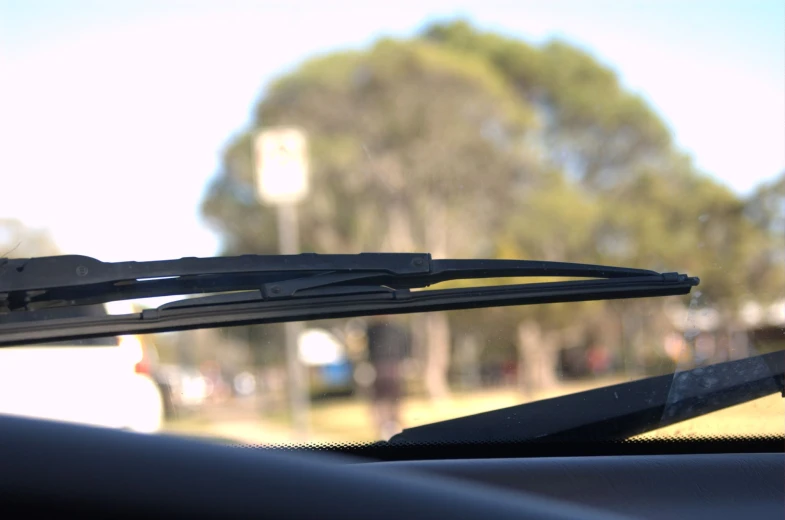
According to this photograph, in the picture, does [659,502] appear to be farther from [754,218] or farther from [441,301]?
[754,218]

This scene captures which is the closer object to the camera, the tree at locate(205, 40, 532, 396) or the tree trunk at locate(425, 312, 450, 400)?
the tree trunk at locate(425, 312, 450, 400)

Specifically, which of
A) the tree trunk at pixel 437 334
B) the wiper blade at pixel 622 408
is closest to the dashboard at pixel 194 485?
the wiper blade at pixel 622 408

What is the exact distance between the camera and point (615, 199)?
4.61 metres

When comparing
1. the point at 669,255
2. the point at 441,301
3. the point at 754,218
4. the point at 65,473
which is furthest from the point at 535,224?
the point at 65,473

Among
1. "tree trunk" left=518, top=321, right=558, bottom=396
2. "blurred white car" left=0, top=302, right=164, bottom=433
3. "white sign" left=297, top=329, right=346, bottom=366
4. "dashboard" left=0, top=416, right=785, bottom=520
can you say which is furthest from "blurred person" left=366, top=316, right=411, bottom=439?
"dashboard" left=0, top=416, right=785, bottom=520

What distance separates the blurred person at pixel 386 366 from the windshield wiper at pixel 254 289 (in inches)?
12.3

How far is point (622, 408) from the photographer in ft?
8.30

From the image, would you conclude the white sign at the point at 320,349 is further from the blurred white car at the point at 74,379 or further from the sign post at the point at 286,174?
the blurred white car at the point at 74,379

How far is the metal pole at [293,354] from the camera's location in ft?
11.5

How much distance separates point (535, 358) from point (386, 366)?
62 centimetres

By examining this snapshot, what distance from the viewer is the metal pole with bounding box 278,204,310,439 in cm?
351

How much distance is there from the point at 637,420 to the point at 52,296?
154 centimetres

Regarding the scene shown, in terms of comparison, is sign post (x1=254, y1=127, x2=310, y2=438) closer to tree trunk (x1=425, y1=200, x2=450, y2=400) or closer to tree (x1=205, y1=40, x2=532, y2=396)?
tree (x1=205, y1=40, x2=532, y2=396)

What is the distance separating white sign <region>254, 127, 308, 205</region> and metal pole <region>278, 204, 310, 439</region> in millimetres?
264
